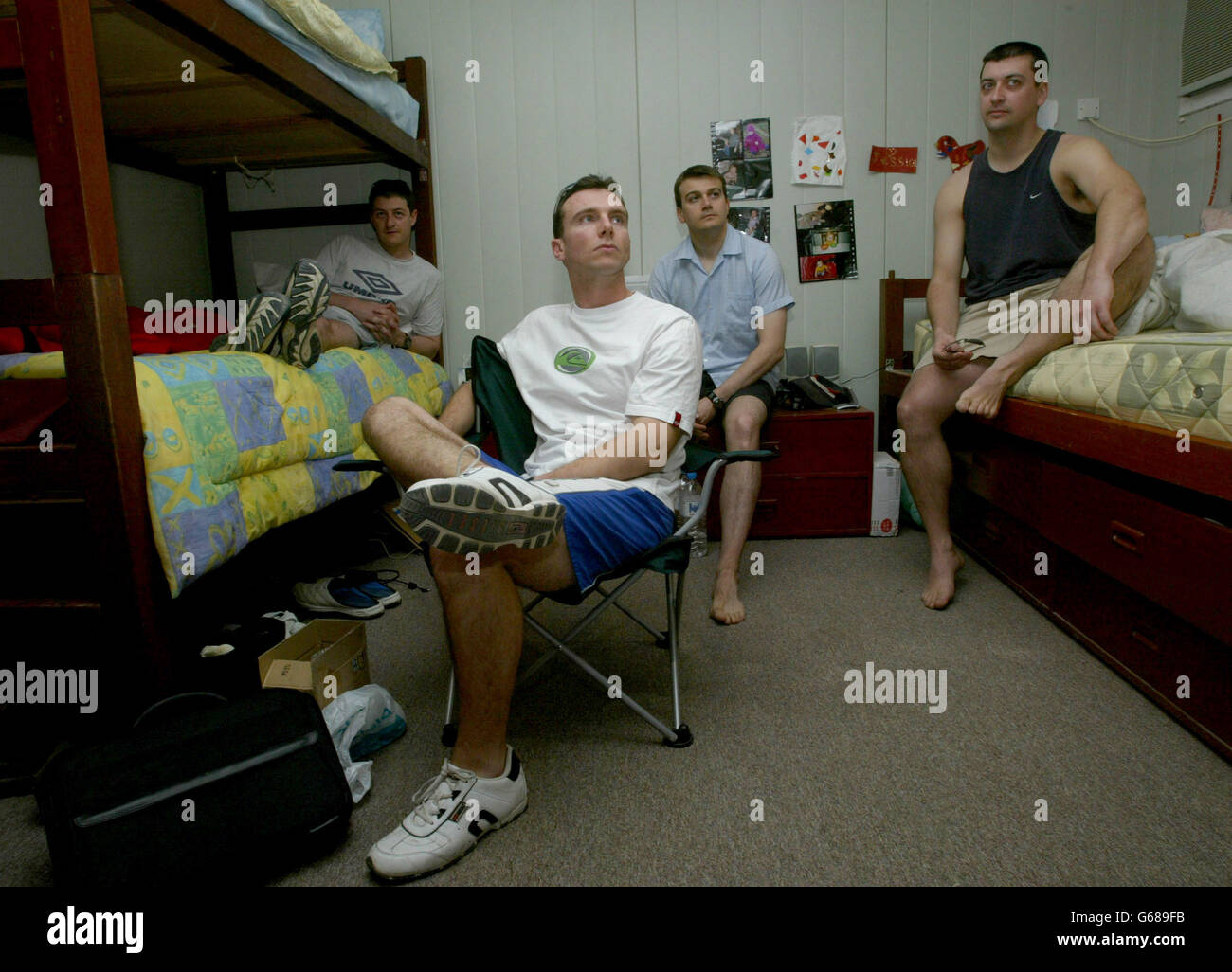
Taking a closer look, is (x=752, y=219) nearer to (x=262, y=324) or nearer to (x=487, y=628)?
(x=262, y=324)

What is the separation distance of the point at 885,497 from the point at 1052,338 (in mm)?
964

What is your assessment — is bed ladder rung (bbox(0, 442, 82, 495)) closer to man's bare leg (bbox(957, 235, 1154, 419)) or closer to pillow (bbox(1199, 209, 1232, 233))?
man's bare leg (bbox(957, 235, 1154, 419))

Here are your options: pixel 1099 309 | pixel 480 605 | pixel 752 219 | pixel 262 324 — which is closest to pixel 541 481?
pixel 480 605

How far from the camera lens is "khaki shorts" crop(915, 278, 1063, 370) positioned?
213 centimetres

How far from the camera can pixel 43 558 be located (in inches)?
66.0

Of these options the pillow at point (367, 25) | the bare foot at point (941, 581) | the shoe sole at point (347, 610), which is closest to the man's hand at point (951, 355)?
the bare foot at point (941, 581)

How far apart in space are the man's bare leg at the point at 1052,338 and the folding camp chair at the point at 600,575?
843 millimetres

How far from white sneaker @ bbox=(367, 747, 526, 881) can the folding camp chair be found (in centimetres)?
27

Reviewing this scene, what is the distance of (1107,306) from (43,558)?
2540 mm

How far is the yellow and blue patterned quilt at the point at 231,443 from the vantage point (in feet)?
4.50

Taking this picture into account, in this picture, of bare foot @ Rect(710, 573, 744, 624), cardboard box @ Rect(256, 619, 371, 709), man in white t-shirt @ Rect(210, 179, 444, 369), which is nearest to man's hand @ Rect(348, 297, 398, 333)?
man in white t-shirt @ Rect(210, 179, 444, 369)

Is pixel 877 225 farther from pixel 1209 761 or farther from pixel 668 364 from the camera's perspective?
pixel 1209 761

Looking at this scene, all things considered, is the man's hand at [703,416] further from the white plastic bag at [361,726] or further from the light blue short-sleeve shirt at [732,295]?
the white plastic bag at [361,726]
